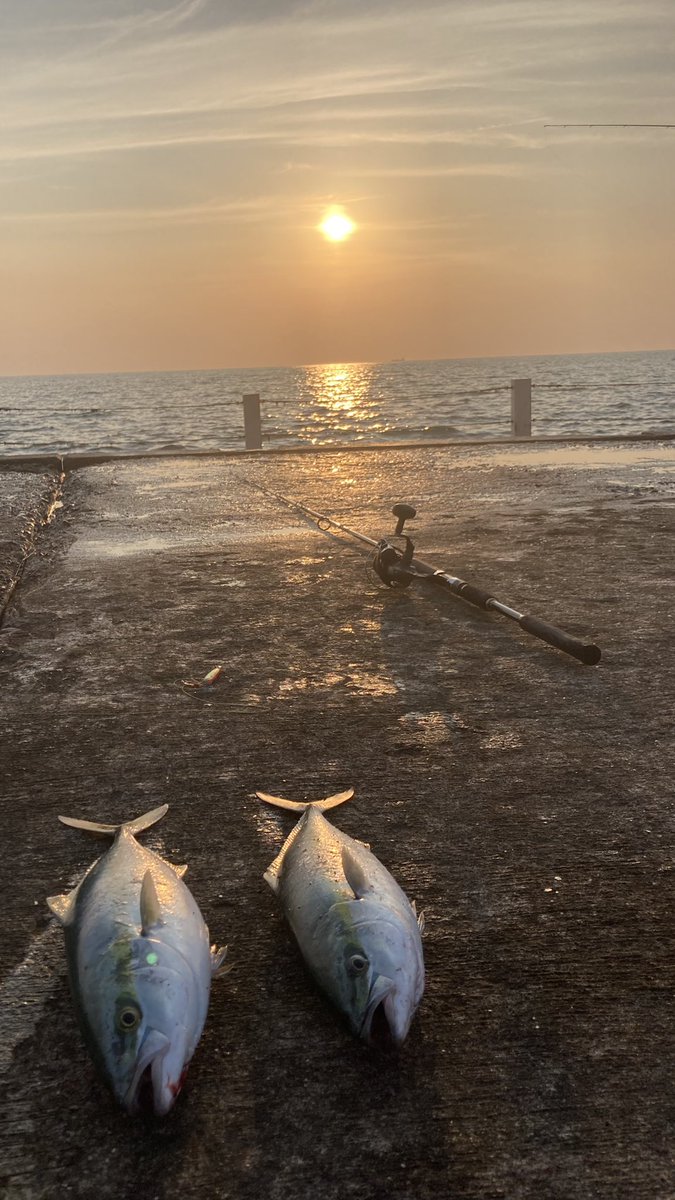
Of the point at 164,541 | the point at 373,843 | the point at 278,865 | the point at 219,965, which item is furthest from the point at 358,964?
the point at 164,541

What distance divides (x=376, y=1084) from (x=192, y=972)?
46 centimetres

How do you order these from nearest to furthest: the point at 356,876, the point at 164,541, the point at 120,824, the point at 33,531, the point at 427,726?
the point at 356,876, the point at 120,824, the point at 427,726, the point at 164,541, the point at 33,531

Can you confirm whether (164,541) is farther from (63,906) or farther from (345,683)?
(63,906)

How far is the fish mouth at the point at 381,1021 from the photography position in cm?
204

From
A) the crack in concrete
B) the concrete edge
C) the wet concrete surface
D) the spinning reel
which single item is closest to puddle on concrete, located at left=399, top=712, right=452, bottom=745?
the wet concrete surface

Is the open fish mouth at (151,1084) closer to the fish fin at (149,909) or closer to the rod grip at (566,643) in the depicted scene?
the fish fin at (149,909)

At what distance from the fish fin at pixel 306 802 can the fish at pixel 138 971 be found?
59cm

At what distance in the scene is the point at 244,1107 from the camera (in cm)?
192

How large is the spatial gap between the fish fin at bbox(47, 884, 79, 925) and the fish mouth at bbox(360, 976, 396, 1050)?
0.79 metres

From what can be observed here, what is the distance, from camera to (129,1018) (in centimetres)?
196

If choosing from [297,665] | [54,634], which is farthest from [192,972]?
[54,634]

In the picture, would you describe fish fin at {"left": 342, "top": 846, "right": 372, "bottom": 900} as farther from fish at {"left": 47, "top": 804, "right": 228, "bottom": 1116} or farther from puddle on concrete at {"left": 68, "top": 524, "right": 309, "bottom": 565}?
puddle on concrete at {"left": 68, "top": 524, "right": 309, "bottom": 565}

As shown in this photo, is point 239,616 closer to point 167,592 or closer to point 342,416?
point 167,592

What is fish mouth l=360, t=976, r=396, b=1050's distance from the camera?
6.68 feet
